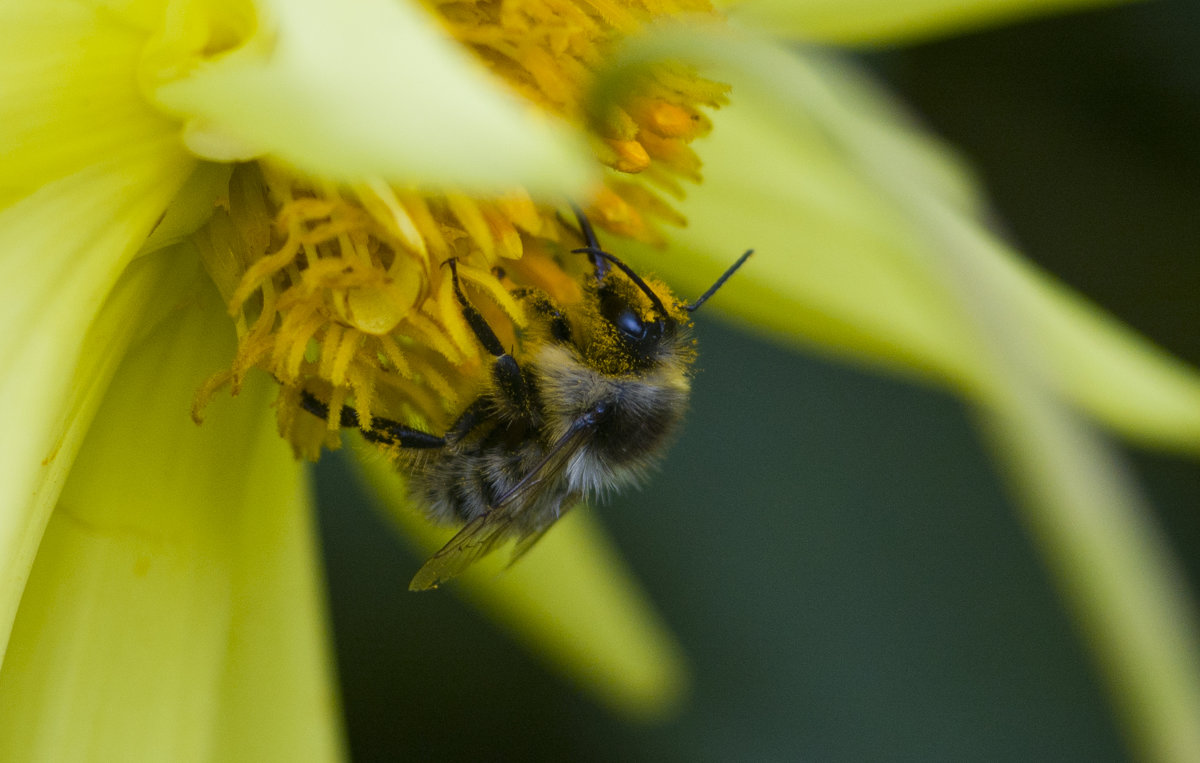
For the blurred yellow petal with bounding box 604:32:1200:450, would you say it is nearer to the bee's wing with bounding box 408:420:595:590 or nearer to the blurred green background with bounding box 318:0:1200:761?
the bee's wing with bounding box 408:420:595:590

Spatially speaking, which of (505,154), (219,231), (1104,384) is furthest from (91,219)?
(1104,384)

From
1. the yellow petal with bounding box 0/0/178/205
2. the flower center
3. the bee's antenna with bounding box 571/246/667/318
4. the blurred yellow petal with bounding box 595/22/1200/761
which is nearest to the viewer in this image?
the blurred yellow petal with bounding box 595/22/1200/761

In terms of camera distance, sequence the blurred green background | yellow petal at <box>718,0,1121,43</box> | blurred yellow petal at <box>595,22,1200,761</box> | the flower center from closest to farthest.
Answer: blurred yellow petal at <box>595,22,1200,761</box>, the flower center, yellow petal at <box>718,0,1121,43</box>, the blurred green background

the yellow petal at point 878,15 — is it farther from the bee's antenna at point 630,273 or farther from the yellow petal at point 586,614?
the yellow petal at point 586,614

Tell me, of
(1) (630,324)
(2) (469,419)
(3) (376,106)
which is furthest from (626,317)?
(3) (376,106)

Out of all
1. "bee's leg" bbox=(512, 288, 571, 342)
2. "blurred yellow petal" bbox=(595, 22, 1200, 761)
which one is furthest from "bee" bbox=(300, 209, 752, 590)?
"blurred yellow petal" bbox=(595, 22, 1200, 761)

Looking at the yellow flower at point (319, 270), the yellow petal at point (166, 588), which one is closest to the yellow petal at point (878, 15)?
the yellow flower at point (319, 270)
